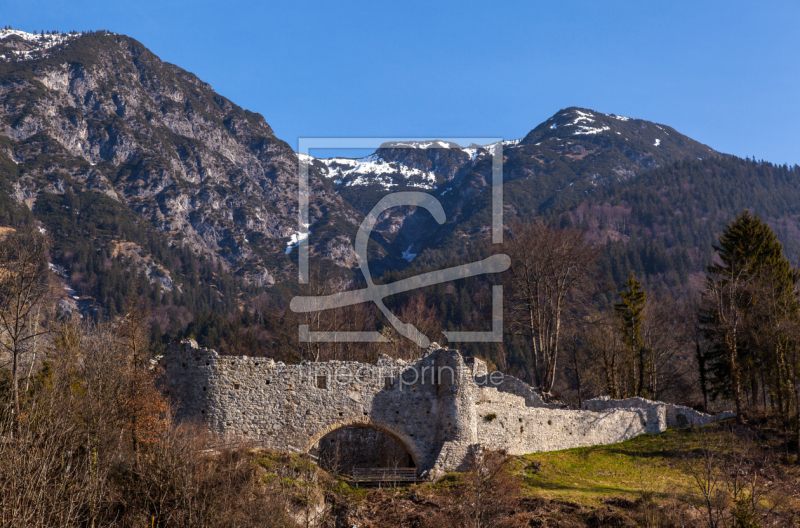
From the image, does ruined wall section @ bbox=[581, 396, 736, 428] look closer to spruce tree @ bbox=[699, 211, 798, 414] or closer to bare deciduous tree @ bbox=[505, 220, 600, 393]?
spruce tree @ bbox=[699, 211, 798, 414]

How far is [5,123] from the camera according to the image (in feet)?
574

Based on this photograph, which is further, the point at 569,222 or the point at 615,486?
the point at 569,222

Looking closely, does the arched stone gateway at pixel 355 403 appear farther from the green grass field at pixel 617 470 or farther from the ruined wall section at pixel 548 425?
the green grass field at pixel 617 470

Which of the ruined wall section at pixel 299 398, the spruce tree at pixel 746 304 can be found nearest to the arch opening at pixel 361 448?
the ruined wall section at pixel 299 398

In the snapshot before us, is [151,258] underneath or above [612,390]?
above

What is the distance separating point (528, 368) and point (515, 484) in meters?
64.4

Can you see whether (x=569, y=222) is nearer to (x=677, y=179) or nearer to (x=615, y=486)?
(x=677, y=179)

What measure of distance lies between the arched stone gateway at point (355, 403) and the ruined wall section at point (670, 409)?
7.52m

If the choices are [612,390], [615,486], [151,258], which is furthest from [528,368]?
[151,258]

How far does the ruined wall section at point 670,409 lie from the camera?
3800 cm

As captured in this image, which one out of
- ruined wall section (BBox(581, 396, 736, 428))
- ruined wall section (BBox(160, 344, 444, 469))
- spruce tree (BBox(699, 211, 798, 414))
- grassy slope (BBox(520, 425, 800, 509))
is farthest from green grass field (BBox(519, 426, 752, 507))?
ruined wall section (BBox(160, 344, 444, 469))

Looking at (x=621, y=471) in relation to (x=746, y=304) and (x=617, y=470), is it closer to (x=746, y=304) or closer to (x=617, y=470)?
(x=617, y=470)

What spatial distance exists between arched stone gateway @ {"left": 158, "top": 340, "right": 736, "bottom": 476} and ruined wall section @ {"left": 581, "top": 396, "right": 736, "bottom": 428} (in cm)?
752

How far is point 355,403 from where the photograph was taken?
28.7 metres
